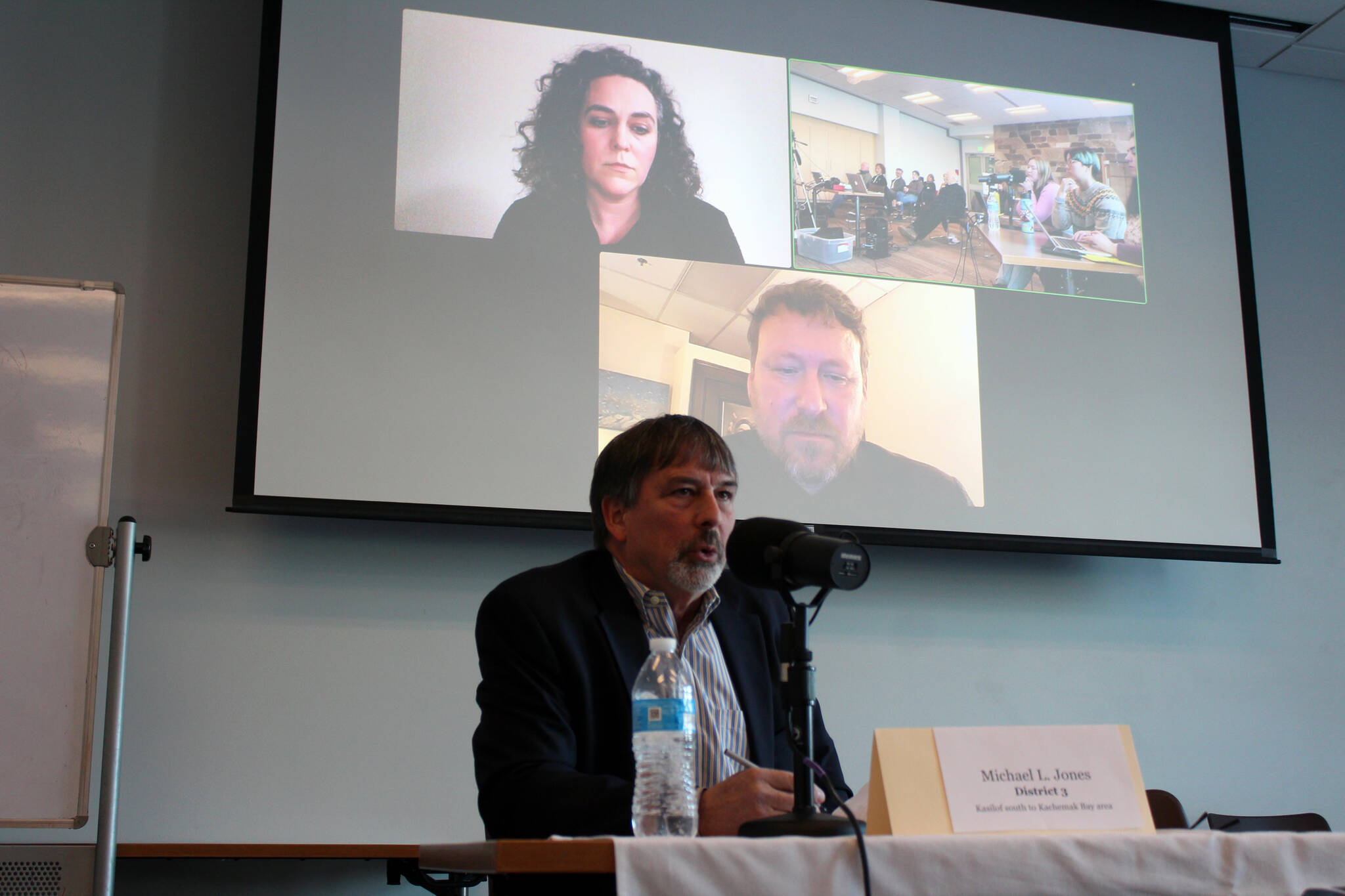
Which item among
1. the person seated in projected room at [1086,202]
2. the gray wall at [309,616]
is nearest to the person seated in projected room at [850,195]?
the person seated in projected room at [1086,202]

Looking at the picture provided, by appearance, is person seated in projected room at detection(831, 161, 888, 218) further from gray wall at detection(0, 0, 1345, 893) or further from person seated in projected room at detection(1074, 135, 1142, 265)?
gray wall at detection(0, 0, 1345, 893)

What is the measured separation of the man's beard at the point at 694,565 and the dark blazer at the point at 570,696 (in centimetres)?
8

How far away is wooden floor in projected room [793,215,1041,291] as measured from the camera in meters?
3.11

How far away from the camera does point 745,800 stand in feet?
3.85

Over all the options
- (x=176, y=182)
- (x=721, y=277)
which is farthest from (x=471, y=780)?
(x=176, y=182)

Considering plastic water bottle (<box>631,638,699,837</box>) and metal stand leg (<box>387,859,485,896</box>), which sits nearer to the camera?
plastic water bottle (<box>631,638,699,837</box>)

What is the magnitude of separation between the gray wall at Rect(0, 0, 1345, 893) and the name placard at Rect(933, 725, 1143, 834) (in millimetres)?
1862

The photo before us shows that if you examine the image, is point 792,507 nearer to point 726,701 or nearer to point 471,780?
point 471,780

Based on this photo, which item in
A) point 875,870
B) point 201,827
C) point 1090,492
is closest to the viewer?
point 875,870

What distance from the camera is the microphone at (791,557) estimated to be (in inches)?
43.7

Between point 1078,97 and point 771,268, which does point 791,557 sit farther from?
point 1078,97

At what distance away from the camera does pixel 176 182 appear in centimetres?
284

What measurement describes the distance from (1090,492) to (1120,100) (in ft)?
4.07

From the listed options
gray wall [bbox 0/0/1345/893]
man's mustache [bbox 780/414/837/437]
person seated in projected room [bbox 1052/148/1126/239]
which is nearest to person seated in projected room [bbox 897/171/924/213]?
person seated in projected room [bbox 1052/148/1126/239]
